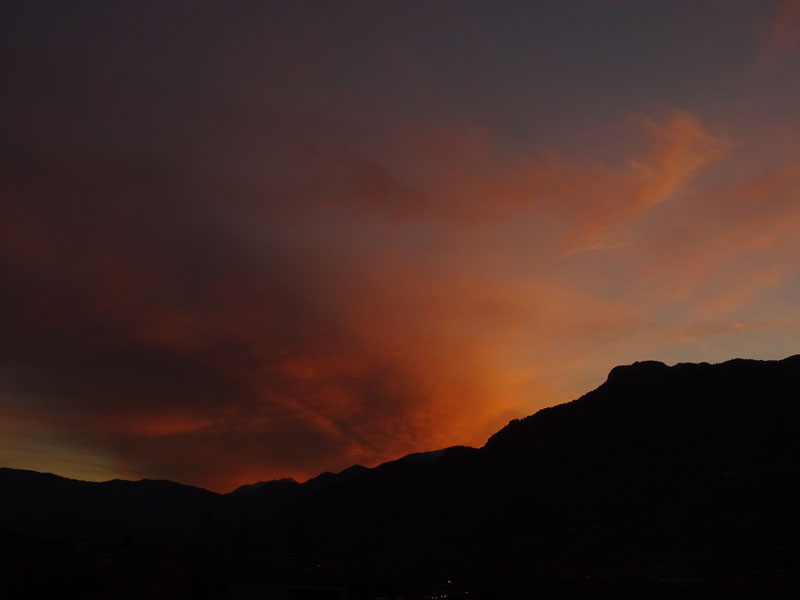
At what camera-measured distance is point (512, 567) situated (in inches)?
3711

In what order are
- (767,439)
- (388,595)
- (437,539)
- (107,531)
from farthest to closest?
(107,531), (437,539), (767,439), (388,595)

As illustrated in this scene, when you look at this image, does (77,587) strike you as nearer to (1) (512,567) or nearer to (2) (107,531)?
(1) (512,567)

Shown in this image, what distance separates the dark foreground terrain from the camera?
5278cm

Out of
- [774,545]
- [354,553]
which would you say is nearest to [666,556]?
[774,545]

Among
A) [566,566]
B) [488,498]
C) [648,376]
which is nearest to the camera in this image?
[566,566]

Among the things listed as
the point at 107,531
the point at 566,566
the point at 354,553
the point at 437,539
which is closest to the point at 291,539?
the point at 354,553

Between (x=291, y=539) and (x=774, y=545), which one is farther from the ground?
(x=291, y=539)

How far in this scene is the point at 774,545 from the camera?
253 feet

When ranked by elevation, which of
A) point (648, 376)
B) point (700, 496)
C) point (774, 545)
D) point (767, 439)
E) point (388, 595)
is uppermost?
point (648, 376)

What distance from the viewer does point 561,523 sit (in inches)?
4151

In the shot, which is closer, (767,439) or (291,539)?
(767,439)

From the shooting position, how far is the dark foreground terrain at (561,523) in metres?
52.8

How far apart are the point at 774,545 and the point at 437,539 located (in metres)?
57.1

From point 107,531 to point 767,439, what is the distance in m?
175
